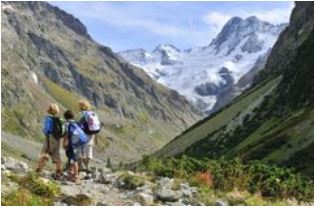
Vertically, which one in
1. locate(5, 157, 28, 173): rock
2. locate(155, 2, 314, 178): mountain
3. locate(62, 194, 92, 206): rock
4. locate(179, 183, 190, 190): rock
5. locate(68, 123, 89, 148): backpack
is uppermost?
locate(155, 2, 314, 178): mountain

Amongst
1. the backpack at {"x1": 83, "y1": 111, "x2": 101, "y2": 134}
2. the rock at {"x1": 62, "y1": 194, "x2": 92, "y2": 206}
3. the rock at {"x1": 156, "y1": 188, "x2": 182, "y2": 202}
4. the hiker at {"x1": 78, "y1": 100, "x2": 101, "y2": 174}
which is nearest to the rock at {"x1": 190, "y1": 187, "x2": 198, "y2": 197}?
the rock at {"x1": 156, "y1": 188, "x2": 182, "y2": 202}

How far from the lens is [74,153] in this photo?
87.7 ft

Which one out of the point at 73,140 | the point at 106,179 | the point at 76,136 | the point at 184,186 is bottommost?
the point at 184,186

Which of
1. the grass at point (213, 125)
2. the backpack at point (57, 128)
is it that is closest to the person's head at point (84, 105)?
the backpack at point (57, 128)

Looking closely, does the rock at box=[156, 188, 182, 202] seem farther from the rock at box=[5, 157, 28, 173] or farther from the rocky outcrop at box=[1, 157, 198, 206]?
the rock at box=[5, 157, 28, 173]

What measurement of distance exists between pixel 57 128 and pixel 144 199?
545 cm

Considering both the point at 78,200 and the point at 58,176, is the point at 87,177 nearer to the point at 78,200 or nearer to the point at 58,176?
the point at 58,176

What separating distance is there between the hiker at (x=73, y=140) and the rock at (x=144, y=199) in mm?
3974

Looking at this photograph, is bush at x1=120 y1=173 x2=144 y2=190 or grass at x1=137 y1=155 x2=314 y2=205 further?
bush at x1=120 y1=173 x2=144 y2=190

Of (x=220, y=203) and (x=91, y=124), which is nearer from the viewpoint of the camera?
(x=220, y=203)

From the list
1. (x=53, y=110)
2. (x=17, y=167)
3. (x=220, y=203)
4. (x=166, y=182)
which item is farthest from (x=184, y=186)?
(x=17, y=167)

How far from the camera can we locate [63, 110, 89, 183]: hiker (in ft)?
86.7

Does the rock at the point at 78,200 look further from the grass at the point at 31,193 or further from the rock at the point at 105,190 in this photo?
the rock at the point at 105,190

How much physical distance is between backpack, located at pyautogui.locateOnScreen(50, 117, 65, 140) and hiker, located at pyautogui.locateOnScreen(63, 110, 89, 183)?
17cm
